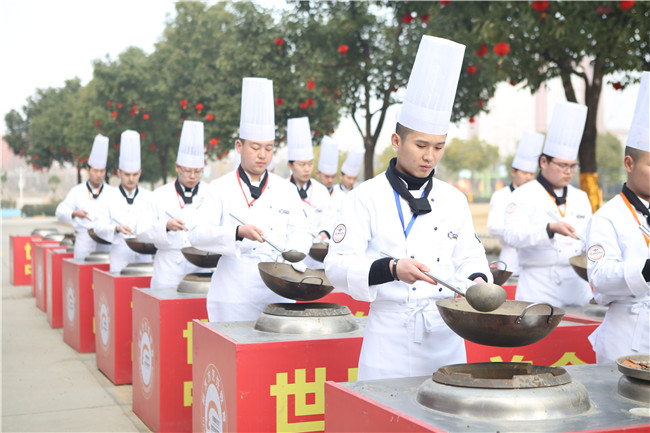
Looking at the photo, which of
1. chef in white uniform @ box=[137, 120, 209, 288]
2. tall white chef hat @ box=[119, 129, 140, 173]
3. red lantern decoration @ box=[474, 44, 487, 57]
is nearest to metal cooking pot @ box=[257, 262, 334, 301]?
chef in white uniform @ box=[137, 120, 209, 288]

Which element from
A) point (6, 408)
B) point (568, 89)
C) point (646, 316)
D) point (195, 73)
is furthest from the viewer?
point (195, 73)

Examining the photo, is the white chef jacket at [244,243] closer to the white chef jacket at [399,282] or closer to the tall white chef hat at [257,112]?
the tall white chef hat at [257,112]

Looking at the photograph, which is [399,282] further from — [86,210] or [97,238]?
[86,210]

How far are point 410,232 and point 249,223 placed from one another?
172 centimetres

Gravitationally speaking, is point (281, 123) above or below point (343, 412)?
above

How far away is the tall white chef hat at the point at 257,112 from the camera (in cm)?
454

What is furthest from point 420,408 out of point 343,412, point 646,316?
point 646,316

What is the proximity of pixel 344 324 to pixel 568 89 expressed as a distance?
676 centimetres

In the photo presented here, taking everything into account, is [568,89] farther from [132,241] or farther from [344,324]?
[344,324]

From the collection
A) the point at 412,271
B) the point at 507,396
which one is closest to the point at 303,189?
the point at 412,271

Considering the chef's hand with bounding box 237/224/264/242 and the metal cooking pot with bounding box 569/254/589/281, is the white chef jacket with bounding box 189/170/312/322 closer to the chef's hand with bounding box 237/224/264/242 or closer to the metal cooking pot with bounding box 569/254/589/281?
the chef's hand with bounding box 237/224/264/242

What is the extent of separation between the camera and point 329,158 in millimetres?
9859

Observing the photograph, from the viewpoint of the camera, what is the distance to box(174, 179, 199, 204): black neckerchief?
6441 mm

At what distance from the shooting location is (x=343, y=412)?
7.91 feet
